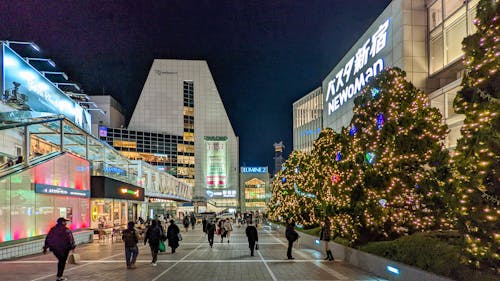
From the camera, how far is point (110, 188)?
29.9 m

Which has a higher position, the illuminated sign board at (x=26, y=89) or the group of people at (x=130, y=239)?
the illuminated sign board at (x=26, y=89)

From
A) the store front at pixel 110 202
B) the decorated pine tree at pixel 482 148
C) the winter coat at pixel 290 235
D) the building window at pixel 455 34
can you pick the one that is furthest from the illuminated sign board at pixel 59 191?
the building window at pixel 455 34

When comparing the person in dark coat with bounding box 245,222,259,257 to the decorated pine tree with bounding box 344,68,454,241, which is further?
the person in dark coat with bounding box 245,222,259,257

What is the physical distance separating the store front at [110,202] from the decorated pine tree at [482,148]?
23.2m

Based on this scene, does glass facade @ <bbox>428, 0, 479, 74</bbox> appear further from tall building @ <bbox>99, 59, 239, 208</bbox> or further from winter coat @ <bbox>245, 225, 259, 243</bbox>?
tall building @ <bbox>99, 59, 239, 208</bbox>

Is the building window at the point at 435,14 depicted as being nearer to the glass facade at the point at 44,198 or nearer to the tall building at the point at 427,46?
the tall building at the point at 427,46

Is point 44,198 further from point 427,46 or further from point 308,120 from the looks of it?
point 308,120

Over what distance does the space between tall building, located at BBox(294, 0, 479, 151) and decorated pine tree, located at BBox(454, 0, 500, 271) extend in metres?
12.3

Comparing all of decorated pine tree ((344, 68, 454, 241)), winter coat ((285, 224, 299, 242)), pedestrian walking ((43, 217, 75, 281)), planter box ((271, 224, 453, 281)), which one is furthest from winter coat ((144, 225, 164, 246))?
decorated pine tree ((344, 68, 454, 241))

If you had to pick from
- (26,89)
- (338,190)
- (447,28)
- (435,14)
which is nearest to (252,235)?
(338,190)

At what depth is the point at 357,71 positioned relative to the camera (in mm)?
34125

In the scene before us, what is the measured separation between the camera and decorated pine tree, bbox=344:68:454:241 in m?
15.1

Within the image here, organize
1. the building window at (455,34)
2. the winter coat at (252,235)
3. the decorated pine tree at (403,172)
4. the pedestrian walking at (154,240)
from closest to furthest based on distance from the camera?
the decorated pine tree at (403,172) → the pedestrian walking at (154,240) → the winter coat at (252,235) → the building window at (455,34)

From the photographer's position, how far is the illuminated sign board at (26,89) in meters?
27.2
